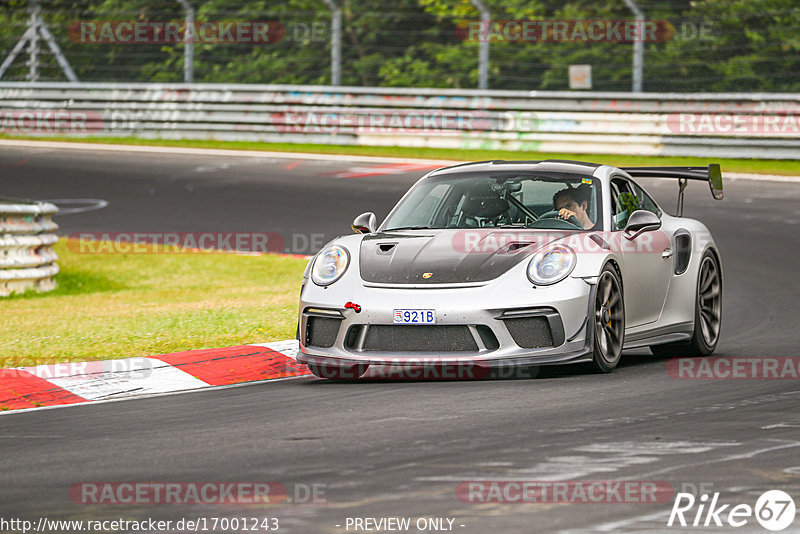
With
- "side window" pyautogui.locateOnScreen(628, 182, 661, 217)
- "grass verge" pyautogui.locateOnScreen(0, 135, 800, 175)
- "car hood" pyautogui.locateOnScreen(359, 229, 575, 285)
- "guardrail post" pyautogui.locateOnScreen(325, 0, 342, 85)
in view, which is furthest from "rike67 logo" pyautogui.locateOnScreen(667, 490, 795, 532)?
"guardrail post" pyautogui.locateOnScreen(325, 0, 342, 85)

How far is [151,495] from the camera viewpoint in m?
5.00

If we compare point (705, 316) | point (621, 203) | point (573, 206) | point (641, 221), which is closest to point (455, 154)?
point (705, 316)

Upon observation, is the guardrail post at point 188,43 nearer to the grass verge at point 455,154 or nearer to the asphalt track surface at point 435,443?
the grass verge at point 455,154

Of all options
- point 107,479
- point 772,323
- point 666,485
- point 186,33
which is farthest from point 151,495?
point 186,33

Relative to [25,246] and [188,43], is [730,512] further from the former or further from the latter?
[188,43]

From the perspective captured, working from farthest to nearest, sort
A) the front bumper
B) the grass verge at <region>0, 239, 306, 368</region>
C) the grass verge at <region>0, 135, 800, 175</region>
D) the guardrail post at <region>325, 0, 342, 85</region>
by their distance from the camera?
the guardrail post at <region>325, 0, 342, 85</region> < the grass verge at <region>0, 135, 800, 175</region> < the grass verge at <region>0, 239, 306, 368</region> < the front bumper

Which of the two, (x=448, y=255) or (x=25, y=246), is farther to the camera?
(x=25, y=246)

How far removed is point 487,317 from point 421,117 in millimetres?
17266

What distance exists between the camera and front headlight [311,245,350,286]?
7883mm

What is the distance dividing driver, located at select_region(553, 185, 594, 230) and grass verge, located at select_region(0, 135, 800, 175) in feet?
41.0

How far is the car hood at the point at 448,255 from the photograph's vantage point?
7.58 metres

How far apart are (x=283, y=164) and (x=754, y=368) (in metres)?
15.6

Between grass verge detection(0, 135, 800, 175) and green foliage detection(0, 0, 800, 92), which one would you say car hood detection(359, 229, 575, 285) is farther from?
green foliage detection(0, 0, 800, 92)

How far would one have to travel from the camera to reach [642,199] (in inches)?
367
